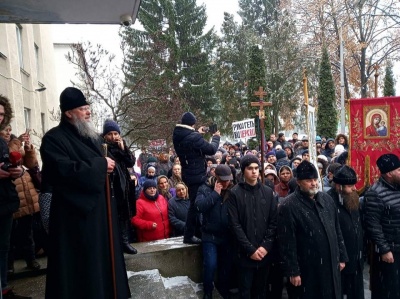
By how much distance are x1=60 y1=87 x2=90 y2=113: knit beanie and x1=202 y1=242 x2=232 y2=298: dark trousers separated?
2.47 m

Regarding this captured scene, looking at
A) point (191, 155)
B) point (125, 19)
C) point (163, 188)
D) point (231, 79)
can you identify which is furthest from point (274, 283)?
point (231, 79)

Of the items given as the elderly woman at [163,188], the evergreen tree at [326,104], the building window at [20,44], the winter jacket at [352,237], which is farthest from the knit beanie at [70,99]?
the evergreen tree at [326,104]

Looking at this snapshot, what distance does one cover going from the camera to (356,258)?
13.8 feet

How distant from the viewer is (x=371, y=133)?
237 inches

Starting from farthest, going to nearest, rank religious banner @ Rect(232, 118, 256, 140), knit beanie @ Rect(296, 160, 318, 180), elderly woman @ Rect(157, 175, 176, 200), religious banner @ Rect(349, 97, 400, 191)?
religious banner @ Rect(232, 118, 256, 140) < elderly woman @ Rect(157, 175, 176, 200) < religious banner @ Rect(349, 97, 400, 191) < knit beanie @ Rect(296, 160, 318, 180)

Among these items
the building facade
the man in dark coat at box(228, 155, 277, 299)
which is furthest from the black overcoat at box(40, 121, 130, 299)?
the building facade

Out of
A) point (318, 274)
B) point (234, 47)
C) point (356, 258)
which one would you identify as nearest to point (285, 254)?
point (318, 274)

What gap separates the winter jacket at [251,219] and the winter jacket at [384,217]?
3.68 ft

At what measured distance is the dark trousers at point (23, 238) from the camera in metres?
4.08

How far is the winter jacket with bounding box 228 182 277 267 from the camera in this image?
404cm

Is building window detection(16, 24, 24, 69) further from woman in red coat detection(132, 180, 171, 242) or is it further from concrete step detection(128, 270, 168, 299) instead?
concrete step detection(128, 270, 168, 299)

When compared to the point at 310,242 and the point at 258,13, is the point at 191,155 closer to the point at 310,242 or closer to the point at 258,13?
the point at 310,242

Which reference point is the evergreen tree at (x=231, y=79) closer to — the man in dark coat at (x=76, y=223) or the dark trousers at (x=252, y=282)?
the dark trousers at (x=252, y=282)

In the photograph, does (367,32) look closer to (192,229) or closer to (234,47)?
(234,47)
